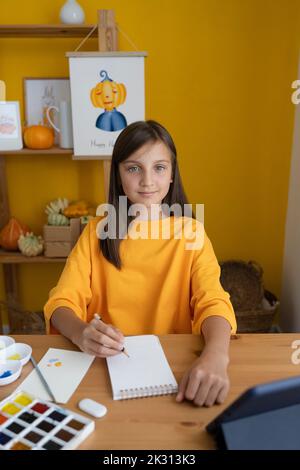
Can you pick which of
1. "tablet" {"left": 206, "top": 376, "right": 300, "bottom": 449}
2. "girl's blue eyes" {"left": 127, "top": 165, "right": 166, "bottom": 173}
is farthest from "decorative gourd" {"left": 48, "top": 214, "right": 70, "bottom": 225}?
"tablet" {"left": 206, "top": 376, "right": 300, "bottom": 449}

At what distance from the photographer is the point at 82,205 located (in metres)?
2.30

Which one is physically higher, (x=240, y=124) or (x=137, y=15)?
(x=137, y=15)

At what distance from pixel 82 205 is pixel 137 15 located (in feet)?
3.27

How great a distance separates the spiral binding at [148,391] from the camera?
0.80m

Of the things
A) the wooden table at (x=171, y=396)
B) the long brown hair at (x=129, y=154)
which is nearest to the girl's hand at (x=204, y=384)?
the wooden table at (x=171, y=396)

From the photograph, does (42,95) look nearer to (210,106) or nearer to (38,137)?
(38,137)

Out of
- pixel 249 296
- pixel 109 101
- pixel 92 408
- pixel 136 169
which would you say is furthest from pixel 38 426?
pixel 249 296

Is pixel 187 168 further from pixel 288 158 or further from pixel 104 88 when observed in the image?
pixel 104 88

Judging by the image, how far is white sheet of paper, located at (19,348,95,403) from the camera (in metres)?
0.81

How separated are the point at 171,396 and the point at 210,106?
6.05 ft

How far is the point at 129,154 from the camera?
1215mm

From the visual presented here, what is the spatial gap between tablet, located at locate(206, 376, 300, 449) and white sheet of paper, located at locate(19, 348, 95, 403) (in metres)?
0.28

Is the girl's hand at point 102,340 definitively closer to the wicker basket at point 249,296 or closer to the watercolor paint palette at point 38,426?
the watercolor paint palette at point 38,426
